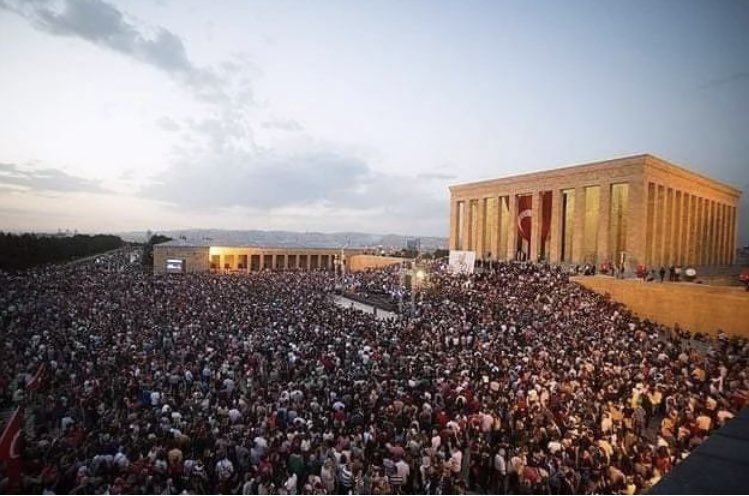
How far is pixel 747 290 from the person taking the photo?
18750 millimetres

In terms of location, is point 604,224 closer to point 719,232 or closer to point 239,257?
point 719,232

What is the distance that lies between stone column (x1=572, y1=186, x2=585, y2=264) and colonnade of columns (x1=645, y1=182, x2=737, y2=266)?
3.75 m

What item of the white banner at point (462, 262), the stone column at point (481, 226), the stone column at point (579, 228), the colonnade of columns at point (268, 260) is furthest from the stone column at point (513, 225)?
the colonnade of columns at point (268, 260)

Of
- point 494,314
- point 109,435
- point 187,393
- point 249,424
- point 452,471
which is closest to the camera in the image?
point 452,471

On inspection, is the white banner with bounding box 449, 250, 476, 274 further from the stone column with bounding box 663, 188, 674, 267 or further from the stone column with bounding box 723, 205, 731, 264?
the stone column with bounding box 723, 205, 731, 264

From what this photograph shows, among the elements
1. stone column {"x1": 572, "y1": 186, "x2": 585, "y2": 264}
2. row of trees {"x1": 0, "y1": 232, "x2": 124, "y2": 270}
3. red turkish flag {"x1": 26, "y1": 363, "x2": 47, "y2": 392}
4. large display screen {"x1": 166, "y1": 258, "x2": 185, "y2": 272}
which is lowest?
red turkish flag {"x1": 26, "y1": 363, "x2": 47, "y2": 392}

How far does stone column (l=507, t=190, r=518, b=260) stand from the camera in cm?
3690

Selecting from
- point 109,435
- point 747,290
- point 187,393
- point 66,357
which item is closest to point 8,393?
point 66,357

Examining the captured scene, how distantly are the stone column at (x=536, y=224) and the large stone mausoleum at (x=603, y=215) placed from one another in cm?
7

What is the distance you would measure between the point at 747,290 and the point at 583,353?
10.3 metres

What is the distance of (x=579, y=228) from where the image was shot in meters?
32.1

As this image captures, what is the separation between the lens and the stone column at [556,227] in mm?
33344

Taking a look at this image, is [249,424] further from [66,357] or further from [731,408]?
[731,408]

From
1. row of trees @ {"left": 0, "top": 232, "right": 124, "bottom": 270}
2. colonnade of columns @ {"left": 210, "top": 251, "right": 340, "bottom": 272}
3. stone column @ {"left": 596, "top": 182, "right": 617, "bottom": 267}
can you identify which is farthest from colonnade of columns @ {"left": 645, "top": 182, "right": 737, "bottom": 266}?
row of trees @ {"left": 0, "top": 232, "right": 124, "bottom": 270}
